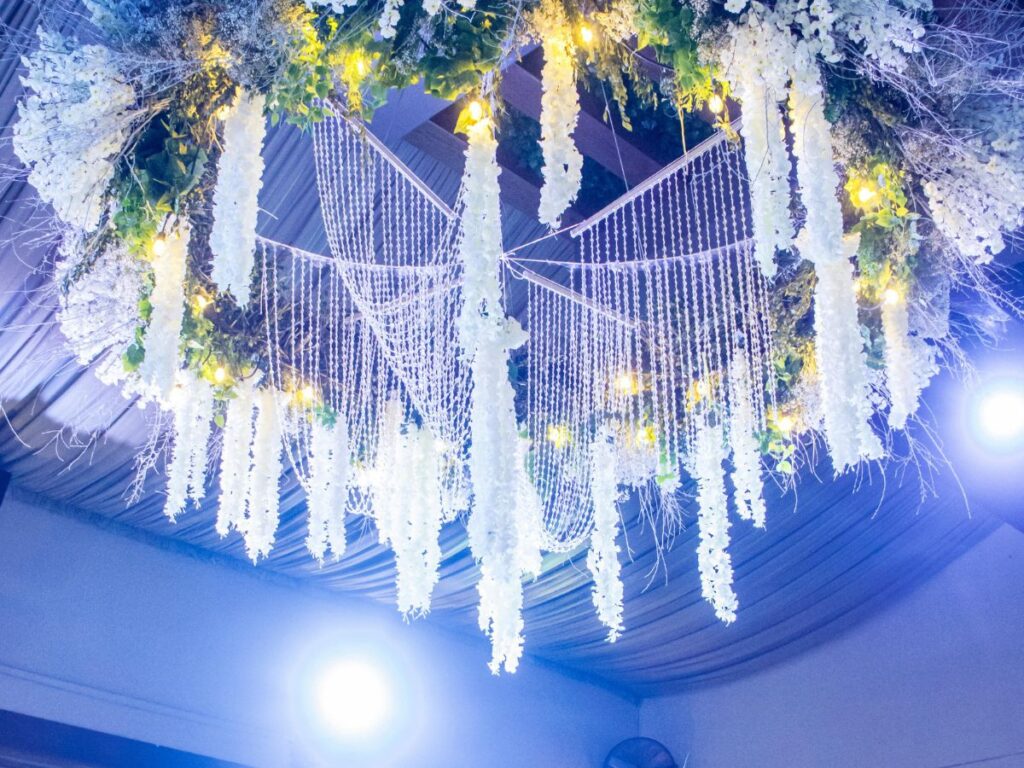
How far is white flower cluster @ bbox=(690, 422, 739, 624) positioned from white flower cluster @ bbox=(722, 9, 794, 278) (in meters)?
1.92

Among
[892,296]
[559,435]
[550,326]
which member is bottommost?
[892,296]

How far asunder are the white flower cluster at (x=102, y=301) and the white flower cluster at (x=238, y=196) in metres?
0.61

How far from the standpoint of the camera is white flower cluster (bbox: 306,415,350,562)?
177 inches

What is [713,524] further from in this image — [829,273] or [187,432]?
[187,432]

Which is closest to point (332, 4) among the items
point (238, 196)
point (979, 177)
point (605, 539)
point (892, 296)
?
point (238, 196)

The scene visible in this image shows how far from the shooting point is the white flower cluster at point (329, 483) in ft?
14.8

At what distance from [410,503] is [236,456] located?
30.3 inches

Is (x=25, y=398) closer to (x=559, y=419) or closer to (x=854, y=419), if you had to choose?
(x=559, y=419)

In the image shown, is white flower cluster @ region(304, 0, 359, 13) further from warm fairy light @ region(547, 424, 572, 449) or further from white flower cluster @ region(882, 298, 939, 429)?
warm fairy light @ region(547, 424, 572, 449)

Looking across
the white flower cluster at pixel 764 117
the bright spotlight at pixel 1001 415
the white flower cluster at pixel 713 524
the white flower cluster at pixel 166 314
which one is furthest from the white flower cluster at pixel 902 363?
the white flower cluster at pixel 166 314

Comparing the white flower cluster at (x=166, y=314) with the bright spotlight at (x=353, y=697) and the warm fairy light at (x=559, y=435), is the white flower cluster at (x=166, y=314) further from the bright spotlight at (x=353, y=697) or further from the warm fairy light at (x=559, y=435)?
the bright spotlight at (x=353, y=697)

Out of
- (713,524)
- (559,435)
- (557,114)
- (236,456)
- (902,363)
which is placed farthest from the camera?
(559,435)

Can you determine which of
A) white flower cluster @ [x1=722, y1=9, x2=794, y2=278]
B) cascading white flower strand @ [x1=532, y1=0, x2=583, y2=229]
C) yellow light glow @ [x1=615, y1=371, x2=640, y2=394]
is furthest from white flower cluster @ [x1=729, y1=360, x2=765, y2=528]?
cascading white flower strand @ [x1=532, y1=0, x2=583, y2=229]

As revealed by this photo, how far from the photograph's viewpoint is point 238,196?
2.76m
